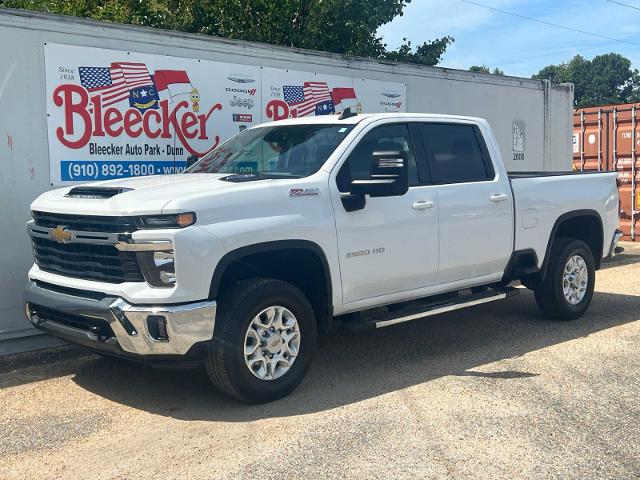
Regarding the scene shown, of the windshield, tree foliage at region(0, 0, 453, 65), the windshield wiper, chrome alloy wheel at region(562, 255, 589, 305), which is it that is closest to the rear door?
the windshield

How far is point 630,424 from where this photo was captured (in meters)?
4.70

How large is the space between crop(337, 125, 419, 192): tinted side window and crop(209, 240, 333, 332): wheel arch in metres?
0.59

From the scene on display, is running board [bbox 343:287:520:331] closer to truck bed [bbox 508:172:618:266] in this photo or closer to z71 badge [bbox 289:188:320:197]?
truck bed [bbox 508:172:618:266]

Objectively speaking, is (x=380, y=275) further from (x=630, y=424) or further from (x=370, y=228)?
(x=630, y=424)

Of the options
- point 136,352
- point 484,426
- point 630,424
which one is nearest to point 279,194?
point 136,352

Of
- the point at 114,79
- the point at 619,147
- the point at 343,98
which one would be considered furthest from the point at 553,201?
the point at 619,147

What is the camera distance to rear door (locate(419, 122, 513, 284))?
624 cm

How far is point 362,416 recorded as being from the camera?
484 cm

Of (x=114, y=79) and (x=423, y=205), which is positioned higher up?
(x=114, y=79)

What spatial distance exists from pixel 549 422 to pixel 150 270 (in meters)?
2.71

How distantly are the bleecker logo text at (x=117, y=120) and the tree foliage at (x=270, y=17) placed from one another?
A: 5.72 metres

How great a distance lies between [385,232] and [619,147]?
35.5ft

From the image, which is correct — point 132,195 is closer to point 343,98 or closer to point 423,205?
point 423,205

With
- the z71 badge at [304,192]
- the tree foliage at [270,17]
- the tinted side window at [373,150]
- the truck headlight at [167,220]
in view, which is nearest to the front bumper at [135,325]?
the truck headlight at [167,220]
